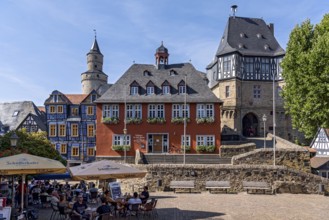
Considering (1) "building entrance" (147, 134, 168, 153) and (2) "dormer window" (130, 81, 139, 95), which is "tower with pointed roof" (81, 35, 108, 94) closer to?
(2) "dormer window" (130, 81, 139, 95)

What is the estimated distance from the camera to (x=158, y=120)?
3619cm

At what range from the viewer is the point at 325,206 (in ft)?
57.8

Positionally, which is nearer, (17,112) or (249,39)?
(249,39)

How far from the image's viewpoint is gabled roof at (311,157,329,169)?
28234mm

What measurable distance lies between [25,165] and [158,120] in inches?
968

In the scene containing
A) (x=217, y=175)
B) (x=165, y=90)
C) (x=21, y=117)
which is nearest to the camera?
(x=217, y=175)

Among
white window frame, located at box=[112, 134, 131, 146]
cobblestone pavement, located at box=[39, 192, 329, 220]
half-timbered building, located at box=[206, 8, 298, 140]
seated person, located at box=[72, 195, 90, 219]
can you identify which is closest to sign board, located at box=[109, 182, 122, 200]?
cobblestone pavement, located at box=[39, 192, 329, 220]

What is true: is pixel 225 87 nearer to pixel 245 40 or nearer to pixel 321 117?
pixel 245 40

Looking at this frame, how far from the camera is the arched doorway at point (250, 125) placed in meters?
47.7

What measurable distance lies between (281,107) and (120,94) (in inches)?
894

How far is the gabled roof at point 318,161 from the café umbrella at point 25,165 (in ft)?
73.4

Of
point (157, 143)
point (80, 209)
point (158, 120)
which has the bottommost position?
point (80, 209)

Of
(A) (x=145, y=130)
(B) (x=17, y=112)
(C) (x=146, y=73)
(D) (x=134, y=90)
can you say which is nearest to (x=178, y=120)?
(A) (x=145, y=130)

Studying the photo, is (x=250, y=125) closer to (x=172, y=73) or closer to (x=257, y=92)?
(x=257, y=92)
